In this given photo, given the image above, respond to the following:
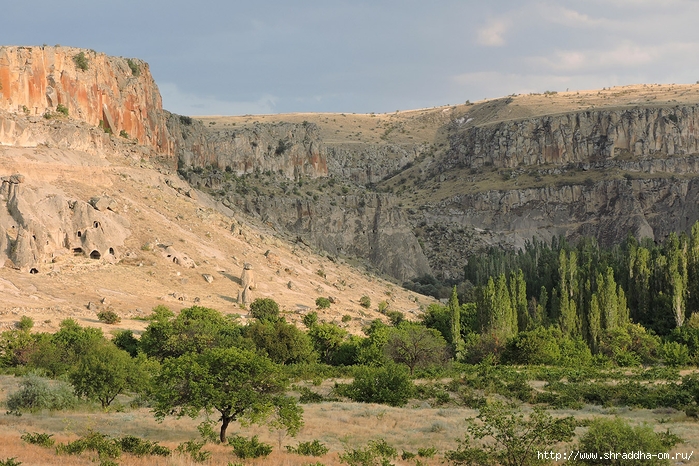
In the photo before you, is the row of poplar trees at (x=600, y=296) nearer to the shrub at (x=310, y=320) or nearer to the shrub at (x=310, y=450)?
the shrub at (x=310, y=320)

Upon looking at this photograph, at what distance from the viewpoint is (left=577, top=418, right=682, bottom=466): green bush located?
1886cm

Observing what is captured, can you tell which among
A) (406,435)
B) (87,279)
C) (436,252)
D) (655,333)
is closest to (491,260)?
(436,252)

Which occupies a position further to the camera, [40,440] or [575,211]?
[575,211]

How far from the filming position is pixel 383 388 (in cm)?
3512

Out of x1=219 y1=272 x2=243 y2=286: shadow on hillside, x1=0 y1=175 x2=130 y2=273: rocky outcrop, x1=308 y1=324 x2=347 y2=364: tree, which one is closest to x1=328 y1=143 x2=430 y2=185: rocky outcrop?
x1=219 y1=272 x2=243 y2=286: shadow on hillside

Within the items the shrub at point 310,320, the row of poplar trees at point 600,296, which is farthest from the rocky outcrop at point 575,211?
the shrub at point 310,320

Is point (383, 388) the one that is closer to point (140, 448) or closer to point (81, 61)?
point (140, 448)

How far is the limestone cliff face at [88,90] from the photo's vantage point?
211 ft

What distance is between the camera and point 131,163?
71.1m

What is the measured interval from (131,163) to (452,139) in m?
110

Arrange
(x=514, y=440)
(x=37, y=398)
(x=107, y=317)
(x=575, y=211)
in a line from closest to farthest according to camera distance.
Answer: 1. (x=514, y=440)
2. (x=37, y=398)
3. (x=107, y=317)
4. (x=575, y=211)

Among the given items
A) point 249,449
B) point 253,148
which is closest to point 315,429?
point 249,449

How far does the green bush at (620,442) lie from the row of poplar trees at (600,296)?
3399 centimetres

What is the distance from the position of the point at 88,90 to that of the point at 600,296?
1937 inches
